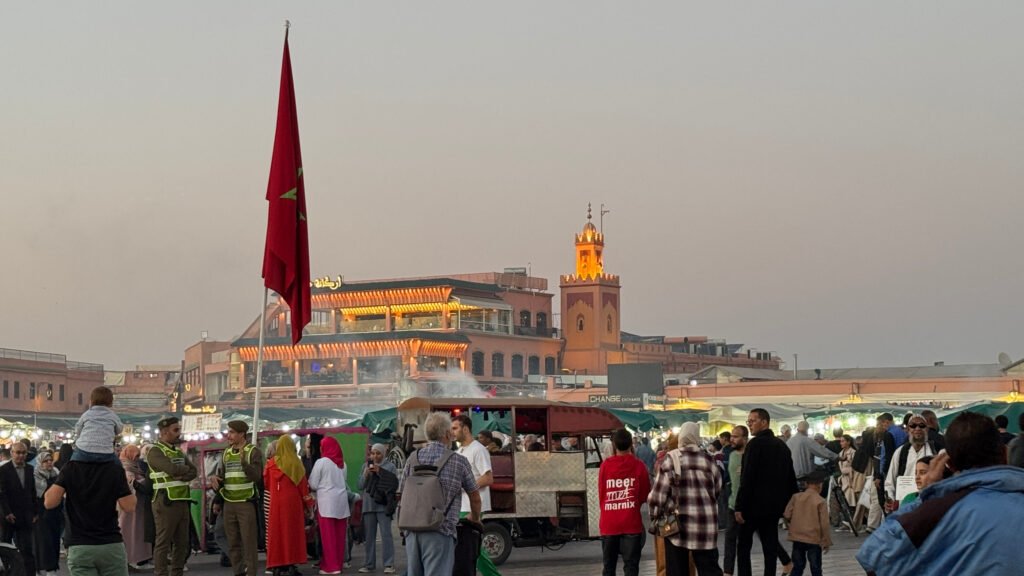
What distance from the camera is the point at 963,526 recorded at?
16.2 feet

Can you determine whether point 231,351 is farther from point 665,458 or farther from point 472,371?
point 665,458

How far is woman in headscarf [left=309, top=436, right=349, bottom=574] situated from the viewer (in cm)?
1752

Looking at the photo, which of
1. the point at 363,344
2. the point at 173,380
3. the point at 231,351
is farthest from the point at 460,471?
the point at 173,380

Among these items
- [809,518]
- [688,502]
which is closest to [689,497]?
[688,502]

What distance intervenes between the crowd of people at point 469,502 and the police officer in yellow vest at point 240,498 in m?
0.02

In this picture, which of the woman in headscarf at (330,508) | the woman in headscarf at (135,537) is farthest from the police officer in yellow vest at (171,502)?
the woman in headscarf at (135,537)

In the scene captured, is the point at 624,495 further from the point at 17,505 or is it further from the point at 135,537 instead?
A: the point at 135,537

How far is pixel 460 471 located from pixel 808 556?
4.52 m

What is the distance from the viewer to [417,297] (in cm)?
9888

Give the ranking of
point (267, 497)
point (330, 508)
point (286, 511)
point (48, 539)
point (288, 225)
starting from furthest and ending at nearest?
point (330, 508), point (48, 539), point (267, 497), point (288, 225), point (286, 511)

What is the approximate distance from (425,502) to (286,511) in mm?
5371

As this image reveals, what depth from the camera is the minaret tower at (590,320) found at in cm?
10600

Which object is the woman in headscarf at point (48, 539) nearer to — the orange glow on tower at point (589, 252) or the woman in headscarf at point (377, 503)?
the woman in headscarf at point (377, 503)

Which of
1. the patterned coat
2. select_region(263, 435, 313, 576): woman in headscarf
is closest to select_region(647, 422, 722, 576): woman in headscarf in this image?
the patterned coat
